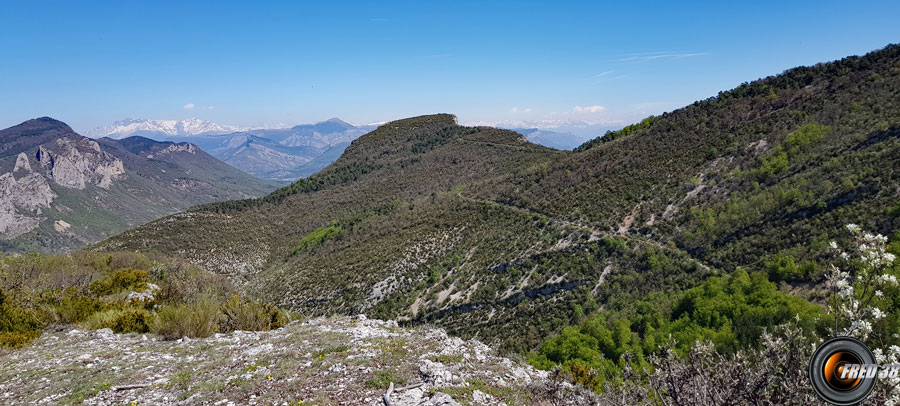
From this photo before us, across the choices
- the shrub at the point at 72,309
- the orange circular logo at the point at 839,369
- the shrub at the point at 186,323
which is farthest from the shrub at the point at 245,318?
the orange circular logo at the point at 839,369

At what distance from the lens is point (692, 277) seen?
24469 mm

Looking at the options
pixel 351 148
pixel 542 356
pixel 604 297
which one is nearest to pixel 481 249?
pixel 604 297

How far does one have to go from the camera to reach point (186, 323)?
42.1 feet

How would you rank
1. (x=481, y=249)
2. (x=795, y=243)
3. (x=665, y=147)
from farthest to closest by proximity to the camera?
(x=665, y=147)
(x=481, y=249)
(x=795, y=243)

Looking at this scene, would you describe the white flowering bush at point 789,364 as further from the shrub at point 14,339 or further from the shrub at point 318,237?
the shrub at point 318,237

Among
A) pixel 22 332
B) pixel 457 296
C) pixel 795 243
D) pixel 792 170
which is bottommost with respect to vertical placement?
pixel 457 296

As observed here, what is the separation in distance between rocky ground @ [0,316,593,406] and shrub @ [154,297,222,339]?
60cm

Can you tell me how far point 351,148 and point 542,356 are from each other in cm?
10138

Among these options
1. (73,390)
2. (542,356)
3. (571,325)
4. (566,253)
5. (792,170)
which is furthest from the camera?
(566,253)

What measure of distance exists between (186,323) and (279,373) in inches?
256

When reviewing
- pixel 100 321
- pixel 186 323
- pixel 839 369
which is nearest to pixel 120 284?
pixel 100 321

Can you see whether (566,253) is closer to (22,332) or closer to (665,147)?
(665,147)

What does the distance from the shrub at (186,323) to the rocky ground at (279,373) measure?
596 mm

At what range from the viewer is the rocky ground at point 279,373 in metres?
7.27
